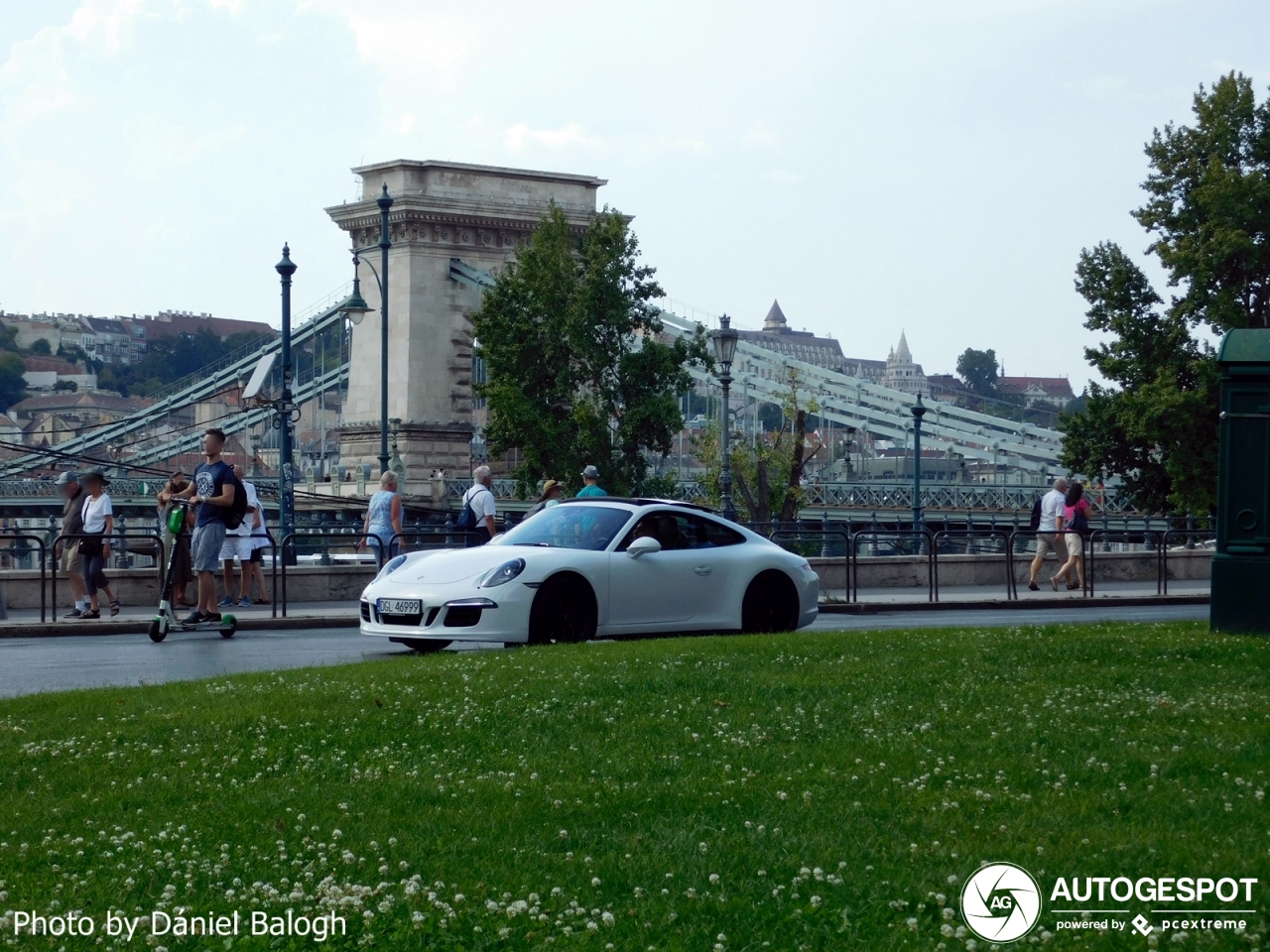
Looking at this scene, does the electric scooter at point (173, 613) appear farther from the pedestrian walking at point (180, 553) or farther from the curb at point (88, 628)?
the curb at point (88, 628)

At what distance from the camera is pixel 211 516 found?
15797 mm

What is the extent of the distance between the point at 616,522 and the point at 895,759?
23.6 feet

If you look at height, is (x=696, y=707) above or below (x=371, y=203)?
below

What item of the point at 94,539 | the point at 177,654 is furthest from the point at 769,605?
the point at 94,539

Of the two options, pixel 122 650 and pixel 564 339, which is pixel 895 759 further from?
pixel 564 339

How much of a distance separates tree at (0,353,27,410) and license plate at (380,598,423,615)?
138 metres

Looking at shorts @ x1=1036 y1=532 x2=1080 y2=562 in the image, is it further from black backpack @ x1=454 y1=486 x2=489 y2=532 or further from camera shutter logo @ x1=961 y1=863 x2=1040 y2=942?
camera shutter logo @ x1=961 y1=863 x2=1040 y2=942

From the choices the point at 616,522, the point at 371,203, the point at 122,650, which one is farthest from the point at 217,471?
the point at 371,203

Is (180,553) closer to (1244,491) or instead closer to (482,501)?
(482,501)

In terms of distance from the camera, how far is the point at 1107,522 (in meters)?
57.4

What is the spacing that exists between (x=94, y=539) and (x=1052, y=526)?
48.3ft

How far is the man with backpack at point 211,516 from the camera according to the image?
50.9ft

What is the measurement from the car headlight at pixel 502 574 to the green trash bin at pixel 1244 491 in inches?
203

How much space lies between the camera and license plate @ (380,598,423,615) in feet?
42.2
